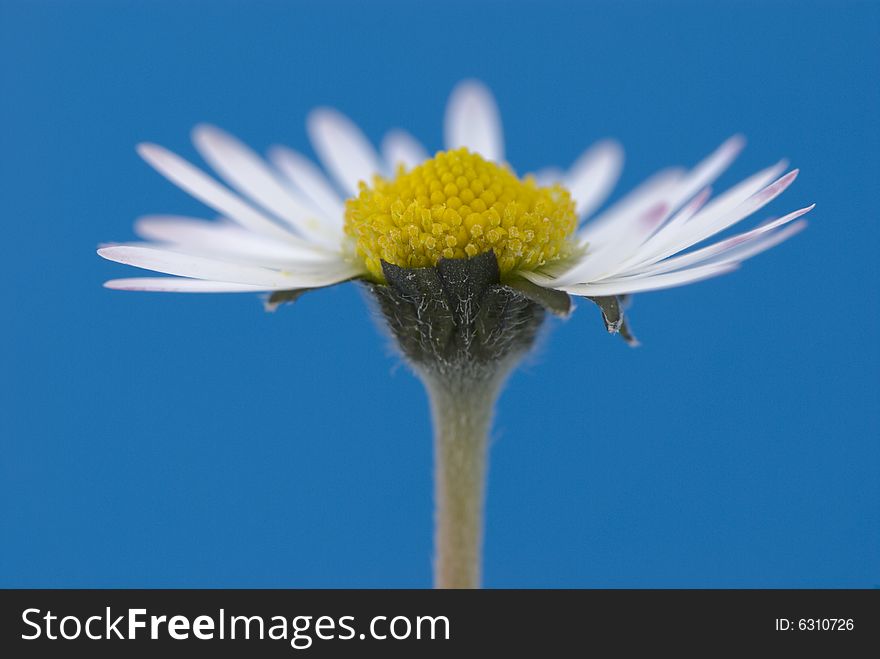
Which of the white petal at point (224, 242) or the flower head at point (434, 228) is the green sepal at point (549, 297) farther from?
the white petal at point (224, 242)

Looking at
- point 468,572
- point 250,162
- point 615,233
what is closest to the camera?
point 468,572

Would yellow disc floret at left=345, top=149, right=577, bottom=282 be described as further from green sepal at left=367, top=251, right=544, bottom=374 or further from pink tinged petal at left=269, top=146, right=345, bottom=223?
pink tinged petal at left=269, top=146, right=345, bottom=223

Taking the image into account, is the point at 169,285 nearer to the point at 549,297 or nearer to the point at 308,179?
the point at 549,297

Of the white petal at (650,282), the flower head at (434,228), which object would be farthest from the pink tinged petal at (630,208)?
the white petal at (650,282)
